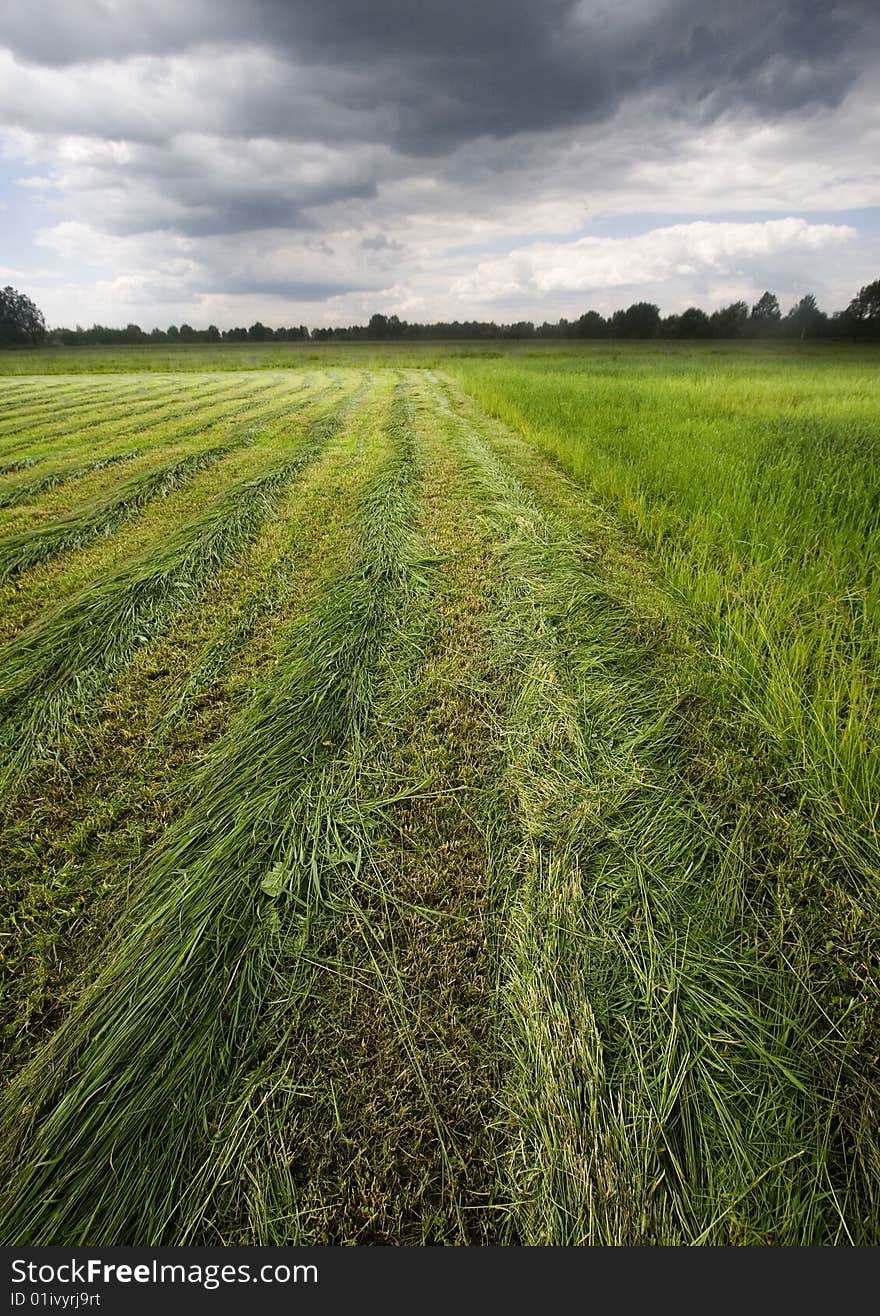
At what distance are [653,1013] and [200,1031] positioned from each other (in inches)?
45.0

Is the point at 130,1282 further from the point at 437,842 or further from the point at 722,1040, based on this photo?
the point at 722,1040

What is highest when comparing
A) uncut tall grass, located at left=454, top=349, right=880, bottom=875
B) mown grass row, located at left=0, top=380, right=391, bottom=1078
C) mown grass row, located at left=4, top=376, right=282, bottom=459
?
mown grass row, located at left=4, top=376, right=282, bottom=459

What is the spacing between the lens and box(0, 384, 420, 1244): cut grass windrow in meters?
1.05

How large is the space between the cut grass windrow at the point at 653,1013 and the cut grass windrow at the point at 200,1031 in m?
0.56

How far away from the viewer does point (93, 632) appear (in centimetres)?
294

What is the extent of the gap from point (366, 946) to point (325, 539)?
11.1ft

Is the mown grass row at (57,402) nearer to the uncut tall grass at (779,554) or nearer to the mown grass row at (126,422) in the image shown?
the mown grass row at (126,422)

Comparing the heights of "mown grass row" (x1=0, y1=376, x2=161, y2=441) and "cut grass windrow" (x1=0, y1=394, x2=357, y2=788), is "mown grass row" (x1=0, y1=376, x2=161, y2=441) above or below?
above

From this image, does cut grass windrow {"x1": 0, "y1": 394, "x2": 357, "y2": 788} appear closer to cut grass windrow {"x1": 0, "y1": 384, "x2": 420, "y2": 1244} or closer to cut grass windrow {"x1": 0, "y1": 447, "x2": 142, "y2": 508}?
cut grass windrow {"x1": 0, "y1": 384, "x2": 420, "y2": 1244}

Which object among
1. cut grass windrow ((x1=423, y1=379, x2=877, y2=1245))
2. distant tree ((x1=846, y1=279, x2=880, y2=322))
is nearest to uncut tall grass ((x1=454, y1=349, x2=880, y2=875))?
cut grass windrow ((x1=423, y1=379, x2=877, y2=1245))

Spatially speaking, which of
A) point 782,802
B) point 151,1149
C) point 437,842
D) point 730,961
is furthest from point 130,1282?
point 782,802

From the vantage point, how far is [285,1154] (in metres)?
1.09

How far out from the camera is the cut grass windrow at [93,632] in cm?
232

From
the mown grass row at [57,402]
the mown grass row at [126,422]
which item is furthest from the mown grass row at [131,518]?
the mown grass row at [57,402]
